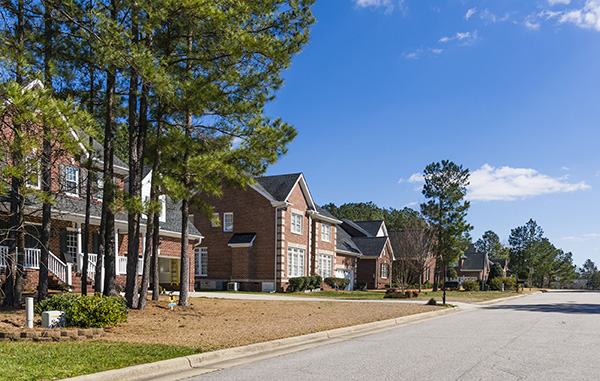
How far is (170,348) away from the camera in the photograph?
9828 millimetres

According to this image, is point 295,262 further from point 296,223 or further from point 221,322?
point 221,322

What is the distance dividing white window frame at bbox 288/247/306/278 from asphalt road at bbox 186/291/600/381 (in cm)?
2409

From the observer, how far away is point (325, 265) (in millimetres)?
44406

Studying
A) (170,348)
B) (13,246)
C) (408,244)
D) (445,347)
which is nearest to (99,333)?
(170,348)

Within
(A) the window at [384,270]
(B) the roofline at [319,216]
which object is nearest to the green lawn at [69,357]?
(B) the roofline at [319,216]

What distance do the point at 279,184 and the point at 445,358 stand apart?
1189 inches

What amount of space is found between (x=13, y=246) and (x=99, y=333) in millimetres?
5278

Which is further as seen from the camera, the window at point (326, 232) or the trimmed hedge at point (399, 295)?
the window at point (326, 232)

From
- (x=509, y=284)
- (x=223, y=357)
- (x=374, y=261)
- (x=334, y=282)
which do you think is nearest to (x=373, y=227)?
(x=374, y=261)

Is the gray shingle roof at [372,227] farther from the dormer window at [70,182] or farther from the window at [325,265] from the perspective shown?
the dormer window at [70,182]

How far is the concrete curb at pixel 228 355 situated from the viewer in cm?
778

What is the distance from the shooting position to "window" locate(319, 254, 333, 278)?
43.5m

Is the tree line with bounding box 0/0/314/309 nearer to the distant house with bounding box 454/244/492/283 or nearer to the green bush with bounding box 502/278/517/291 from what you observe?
the green bush with bounding box 502/278/517/291

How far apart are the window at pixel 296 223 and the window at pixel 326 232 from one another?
4126 mm
